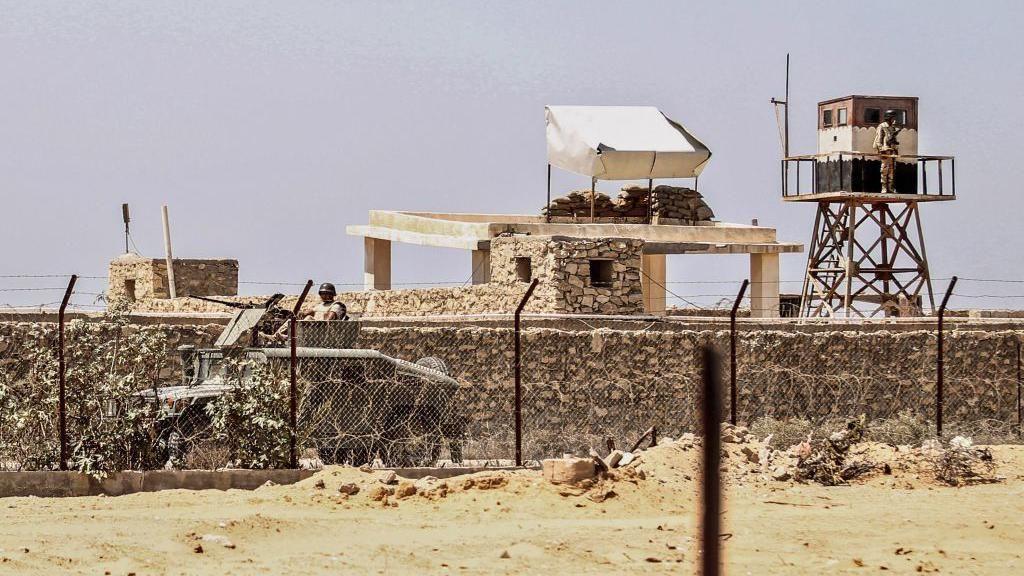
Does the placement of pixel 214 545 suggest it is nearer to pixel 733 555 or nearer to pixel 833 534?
pixel 733 555

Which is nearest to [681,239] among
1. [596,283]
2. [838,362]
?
[596,283]

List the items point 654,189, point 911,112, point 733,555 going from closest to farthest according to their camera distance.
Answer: point 733,555, point 654,189, point 911,112

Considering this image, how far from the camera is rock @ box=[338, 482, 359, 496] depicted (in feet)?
44.4

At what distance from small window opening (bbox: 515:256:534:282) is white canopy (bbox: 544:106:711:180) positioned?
28.0 feet

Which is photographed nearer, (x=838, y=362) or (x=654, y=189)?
(x=838, y=362)

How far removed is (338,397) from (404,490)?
199 centimetres

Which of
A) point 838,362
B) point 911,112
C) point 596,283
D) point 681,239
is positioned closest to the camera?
point 838,362

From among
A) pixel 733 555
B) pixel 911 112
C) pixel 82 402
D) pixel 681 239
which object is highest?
pixel 911 112

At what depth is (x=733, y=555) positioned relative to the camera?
11305 mm

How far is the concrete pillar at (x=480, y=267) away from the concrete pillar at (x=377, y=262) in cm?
444

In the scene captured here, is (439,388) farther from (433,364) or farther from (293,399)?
(293,399)

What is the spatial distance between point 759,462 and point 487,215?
2070 centimetres

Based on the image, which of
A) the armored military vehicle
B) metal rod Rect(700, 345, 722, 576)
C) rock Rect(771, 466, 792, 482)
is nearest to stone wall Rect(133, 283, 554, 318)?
the armored military vehicle

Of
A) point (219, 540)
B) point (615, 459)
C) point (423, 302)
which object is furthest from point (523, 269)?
point (219, 540)
